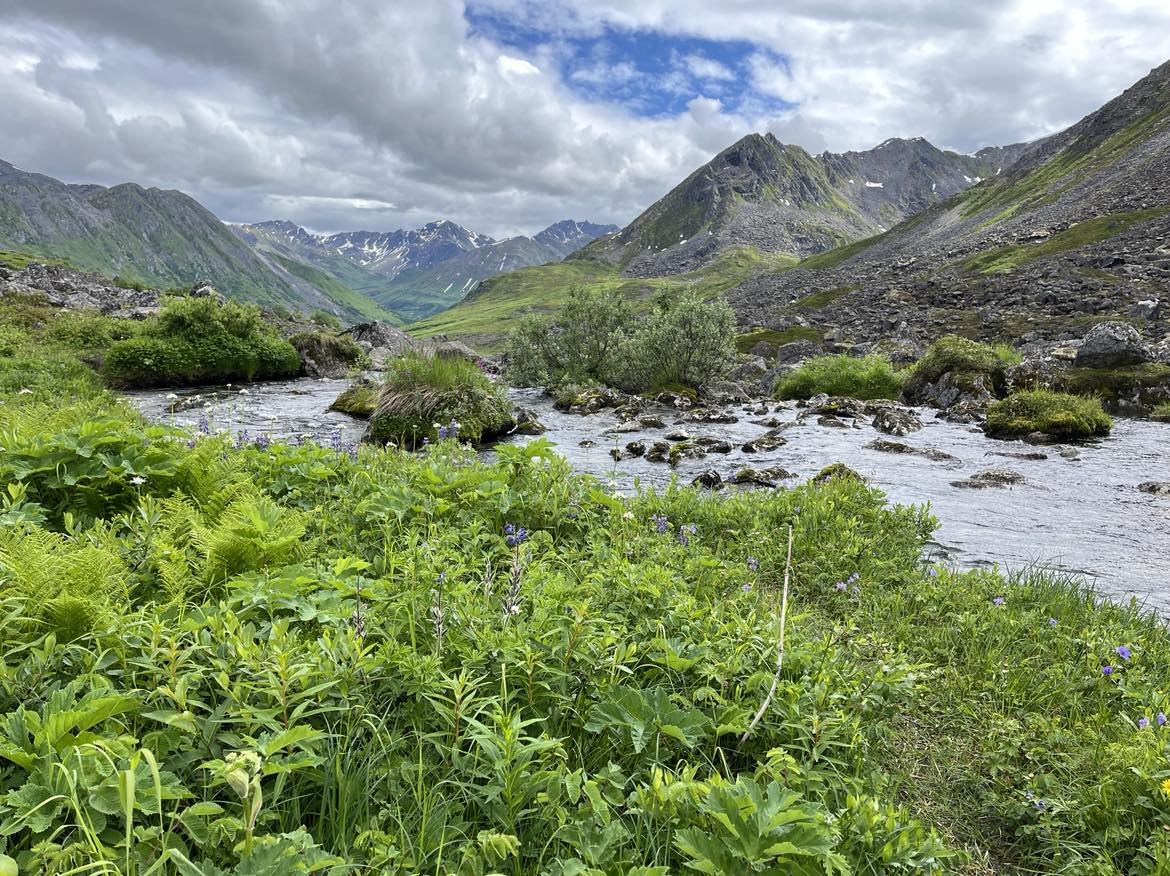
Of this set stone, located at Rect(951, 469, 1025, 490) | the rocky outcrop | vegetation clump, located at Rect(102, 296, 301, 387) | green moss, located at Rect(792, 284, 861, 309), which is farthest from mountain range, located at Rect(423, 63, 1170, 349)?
the rocky outcrop

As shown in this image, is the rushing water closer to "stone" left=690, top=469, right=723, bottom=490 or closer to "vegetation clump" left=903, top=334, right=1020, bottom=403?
"stone" left=690, top=469, right=723, bottom=490

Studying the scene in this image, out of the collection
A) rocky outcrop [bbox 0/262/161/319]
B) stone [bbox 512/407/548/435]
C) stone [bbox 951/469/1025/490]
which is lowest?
stone [bbox 951/469/1025/490]

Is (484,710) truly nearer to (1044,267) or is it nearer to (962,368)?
(962,368)

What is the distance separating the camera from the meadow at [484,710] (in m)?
2.24

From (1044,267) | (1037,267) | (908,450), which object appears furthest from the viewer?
(1037,267)

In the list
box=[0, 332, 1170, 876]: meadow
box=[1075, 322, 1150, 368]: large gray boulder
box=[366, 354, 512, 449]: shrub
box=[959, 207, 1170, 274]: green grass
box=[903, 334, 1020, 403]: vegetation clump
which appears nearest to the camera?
box=[0, 332, 1170, 876]: meadow

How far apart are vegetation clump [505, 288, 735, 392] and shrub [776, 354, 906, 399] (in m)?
3.44

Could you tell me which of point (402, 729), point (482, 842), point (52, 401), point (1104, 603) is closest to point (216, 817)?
point (402, 729)

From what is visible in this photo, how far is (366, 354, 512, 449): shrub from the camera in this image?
57.6 feet

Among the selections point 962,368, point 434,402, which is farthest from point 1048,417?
point 434,402

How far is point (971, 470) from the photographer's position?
1461cm

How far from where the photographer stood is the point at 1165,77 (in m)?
106

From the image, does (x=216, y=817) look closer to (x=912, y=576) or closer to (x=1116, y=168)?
(x=912, y=576)

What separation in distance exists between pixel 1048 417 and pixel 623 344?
18101 mm
